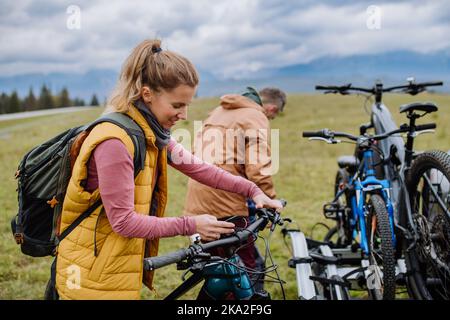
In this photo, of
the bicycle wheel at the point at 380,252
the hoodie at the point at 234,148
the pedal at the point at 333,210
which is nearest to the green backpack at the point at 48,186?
the hoodie at the point at 234,148

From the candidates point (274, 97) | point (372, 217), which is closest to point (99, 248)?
point (372, 217)

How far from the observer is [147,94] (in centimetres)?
239

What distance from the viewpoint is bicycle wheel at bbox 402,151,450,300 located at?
11.9ft

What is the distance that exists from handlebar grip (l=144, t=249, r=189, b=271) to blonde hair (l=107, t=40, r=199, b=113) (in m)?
0.78

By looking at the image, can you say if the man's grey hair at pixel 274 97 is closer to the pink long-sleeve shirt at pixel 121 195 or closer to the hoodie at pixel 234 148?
the hoodie at pixel 234 148

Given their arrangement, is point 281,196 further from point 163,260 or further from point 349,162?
point 163,260

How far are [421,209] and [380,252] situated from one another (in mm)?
644

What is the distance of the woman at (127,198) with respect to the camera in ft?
7.30

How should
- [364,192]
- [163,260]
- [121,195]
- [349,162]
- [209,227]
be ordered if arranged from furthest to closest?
[349,162] < [364,192] < [209,227] < [121,195] < [163,260]

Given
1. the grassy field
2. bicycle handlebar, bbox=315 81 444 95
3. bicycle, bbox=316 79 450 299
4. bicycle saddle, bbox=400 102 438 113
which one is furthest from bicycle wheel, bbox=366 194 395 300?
bicycle handlebar, bbox=315 81 444 95

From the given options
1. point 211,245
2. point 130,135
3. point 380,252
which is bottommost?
point 380,252

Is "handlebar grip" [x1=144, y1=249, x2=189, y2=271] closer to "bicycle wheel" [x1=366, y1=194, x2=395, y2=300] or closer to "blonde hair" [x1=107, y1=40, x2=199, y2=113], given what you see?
"blonde hair" [x1=107, y1=40, x2=199, y2=113]

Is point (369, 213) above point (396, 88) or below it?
below

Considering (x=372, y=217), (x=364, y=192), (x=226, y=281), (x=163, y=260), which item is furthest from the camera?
(x=364, y=192)
